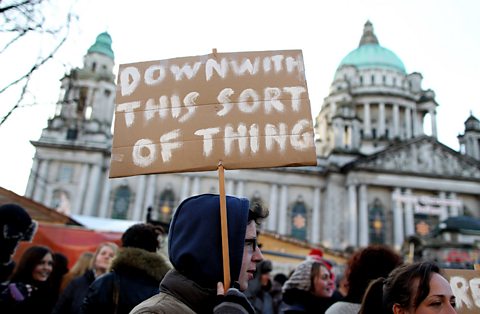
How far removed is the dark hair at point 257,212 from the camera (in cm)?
240

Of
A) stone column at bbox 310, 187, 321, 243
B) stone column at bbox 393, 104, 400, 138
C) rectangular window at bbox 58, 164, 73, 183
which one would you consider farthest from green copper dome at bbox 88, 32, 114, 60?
stone column at bbox 393, 104, 400, 138

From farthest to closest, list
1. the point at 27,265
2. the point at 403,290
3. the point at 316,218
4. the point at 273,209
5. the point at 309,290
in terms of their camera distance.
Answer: the point at 316,218 < the point at 273,209 < the point at 27,265 < the point at 309,290 < the point at 403,290

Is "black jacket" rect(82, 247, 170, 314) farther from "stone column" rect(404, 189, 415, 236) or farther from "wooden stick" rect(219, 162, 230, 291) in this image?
"stone column" rect(404, 189, 415, 236)

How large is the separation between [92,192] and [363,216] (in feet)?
64.9

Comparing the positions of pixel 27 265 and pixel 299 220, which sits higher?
pixel 299 220

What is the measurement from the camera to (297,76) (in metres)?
2.89

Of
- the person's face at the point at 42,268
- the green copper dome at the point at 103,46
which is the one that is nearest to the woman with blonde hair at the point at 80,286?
the person's face at the point at 42,268

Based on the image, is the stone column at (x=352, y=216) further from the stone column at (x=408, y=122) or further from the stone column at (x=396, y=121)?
the stone column at (x=408, y=122)

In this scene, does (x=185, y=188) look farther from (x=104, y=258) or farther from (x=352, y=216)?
(x=104, y=258)

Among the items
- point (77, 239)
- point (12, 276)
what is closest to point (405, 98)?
point (77, 239)

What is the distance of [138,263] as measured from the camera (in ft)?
11.4

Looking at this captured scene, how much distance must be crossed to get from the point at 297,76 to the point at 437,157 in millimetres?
37147

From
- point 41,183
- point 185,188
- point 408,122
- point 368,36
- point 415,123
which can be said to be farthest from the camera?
point 368,36

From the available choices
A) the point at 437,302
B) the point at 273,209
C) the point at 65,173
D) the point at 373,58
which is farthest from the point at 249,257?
the point at 373,58
